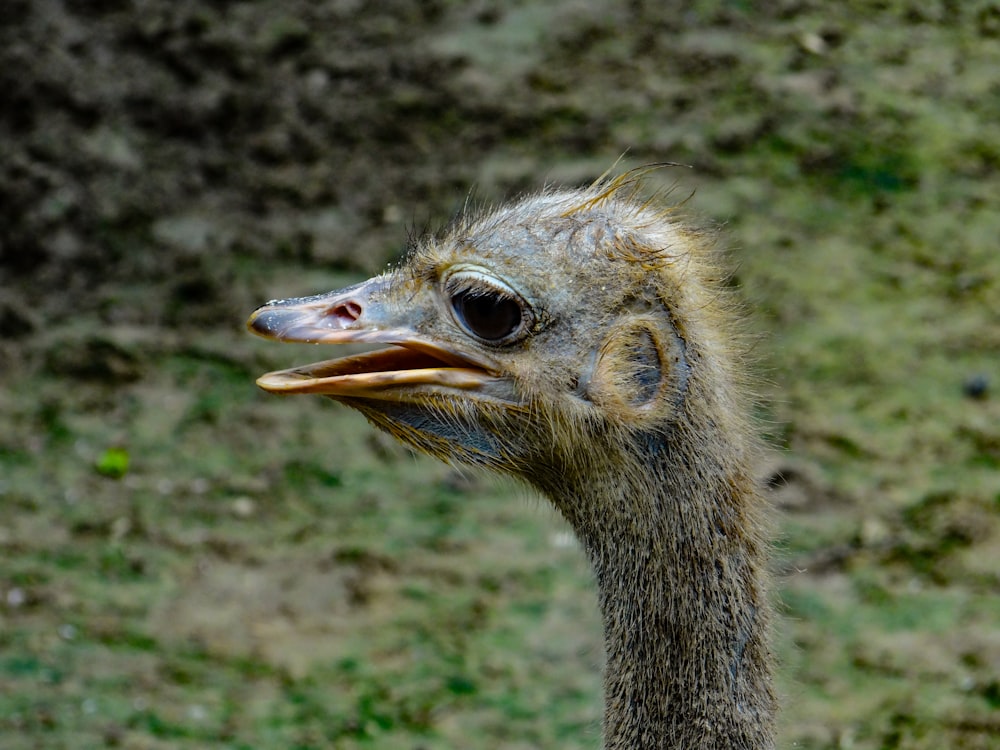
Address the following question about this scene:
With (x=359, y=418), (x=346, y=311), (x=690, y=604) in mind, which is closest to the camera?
(x=690, y=604)

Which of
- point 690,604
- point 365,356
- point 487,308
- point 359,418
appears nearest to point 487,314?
point 487,308

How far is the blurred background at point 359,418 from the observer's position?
12.5 ft

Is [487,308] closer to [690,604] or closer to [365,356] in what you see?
[365,356]

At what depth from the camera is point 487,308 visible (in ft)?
7.23

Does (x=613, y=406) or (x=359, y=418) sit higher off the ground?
(x=359, y=418)

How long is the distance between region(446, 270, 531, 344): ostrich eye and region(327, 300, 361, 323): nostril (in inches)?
7.0

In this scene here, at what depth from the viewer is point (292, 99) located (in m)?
5.74

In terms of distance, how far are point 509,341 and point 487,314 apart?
0.06 metres

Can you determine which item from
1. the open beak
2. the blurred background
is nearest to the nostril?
the open beak

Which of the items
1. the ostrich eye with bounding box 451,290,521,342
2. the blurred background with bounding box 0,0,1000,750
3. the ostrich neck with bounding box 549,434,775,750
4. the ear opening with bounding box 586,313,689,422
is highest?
the blurred background with bounding box 0,0,1000,750

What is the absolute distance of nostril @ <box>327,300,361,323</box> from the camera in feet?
7.49

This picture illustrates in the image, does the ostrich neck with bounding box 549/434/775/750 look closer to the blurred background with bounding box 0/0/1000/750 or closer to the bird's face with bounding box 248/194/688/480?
the bird's face with bounding box 248/194/688/480

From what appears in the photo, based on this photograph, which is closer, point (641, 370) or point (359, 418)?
point (641, 370)

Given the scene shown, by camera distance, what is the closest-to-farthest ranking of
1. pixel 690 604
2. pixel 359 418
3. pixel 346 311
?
pixel 690 604 → pixel 346 311 → pixel 359 418
